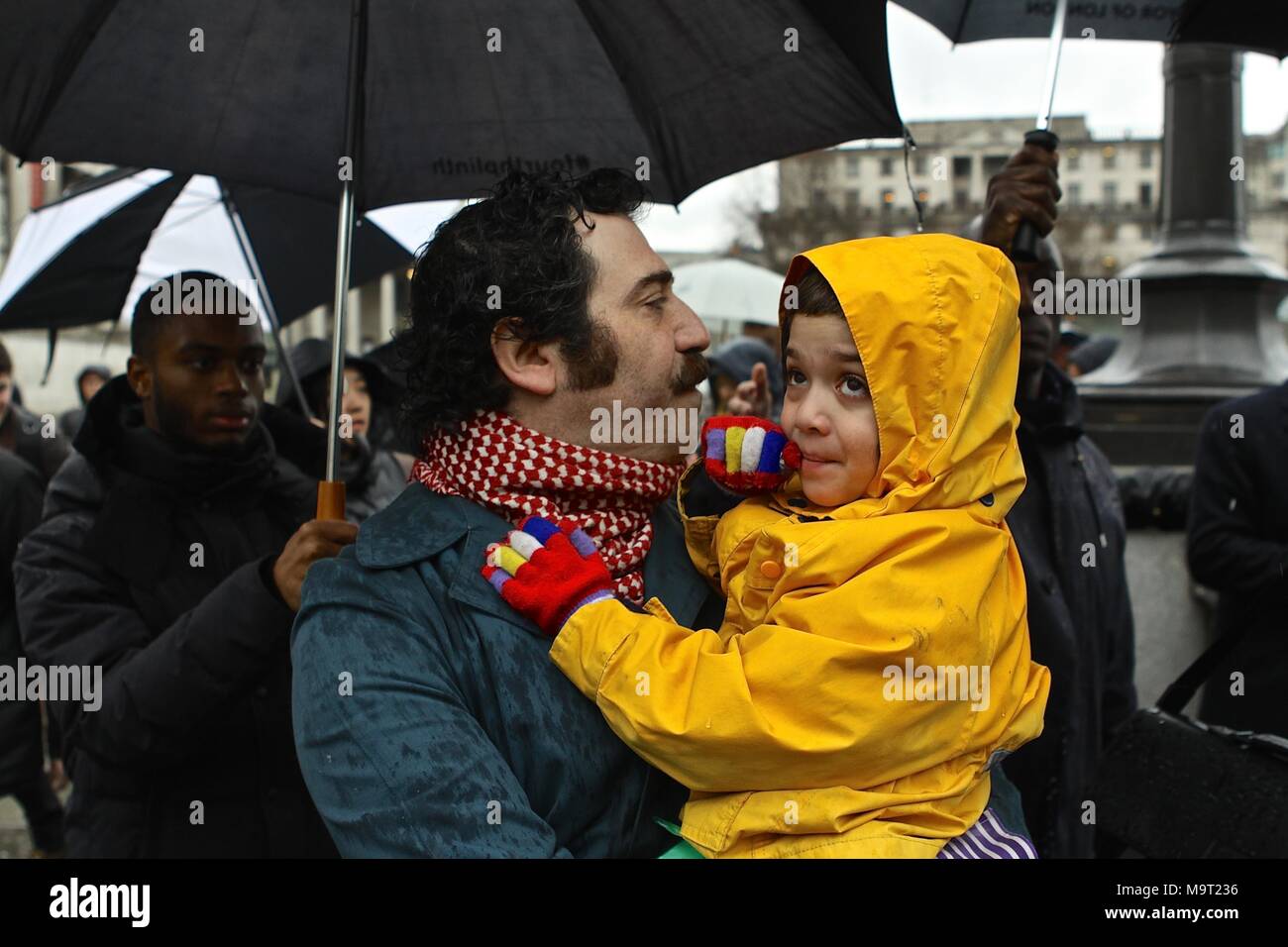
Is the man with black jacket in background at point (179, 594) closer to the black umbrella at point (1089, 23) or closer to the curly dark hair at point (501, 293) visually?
the curly dark hair at point (501, 293)

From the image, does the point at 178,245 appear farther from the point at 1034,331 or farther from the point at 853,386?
the point at 853,386

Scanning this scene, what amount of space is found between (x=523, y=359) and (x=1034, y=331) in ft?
7.01

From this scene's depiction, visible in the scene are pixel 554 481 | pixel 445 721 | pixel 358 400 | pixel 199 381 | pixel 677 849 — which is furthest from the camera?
pixel 358 400

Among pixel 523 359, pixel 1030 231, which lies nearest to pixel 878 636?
pixel 523 359

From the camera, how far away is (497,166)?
299 cm

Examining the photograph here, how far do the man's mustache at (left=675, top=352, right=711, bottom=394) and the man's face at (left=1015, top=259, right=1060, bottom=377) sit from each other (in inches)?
66.9

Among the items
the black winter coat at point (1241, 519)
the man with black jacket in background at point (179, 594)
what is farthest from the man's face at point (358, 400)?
the black winter coat at point (1241, 519)

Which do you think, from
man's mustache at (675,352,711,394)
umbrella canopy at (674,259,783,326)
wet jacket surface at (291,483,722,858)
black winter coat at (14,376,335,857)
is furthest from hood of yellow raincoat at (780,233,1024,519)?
umbrella canopy at (674,259,783,326)

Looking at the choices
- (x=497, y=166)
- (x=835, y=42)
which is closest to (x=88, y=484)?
(x=497, y=166)

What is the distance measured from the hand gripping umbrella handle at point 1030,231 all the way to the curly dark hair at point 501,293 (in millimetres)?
1477

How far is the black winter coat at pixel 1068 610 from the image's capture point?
11.5ft

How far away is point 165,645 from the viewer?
277cm
